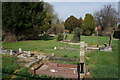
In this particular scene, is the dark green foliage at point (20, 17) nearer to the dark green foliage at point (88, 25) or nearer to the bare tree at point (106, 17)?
the dark green foliage at point (88, 25)

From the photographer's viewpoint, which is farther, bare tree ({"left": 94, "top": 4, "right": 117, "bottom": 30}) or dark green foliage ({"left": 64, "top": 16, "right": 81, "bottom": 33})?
bare tree ({"left": 94, "top": 4, "right": 117, "bottom": 30})

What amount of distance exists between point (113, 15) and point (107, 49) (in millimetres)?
25834

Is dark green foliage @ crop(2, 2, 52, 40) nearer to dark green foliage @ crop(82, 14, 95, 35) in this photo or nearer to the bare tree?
dark green foliage @ crop(82, 14, 95, 35)

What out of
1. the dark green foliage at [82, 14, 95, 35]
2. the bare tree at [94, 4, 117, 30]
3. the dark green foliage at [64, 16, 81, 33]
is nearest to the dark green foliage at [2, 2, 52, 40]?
the dark green foliage at [82, 14, 95, 35]

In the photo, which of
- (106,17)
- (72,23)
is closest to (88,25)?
(72,23)

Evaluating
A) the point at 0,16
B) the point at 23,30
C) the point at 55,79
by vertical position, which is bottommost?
the point at 55,79

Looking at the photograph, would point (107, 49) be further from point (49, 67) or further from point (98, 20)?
point (98, 20)

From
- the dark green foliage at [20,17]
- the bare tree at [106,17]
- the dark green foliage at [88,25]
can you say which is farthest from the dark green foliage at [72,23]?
the dark green foliage at [20,17]

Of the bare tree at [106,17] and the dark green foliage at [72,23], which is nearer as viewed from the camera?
the dark green foliage at [72,23]

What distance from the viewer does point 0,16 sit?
13.8m

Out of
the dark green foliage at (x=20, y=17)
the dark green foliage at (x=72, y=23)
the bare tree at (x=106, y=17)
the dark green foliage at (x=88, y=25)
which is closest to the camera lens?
the dark green foliage at (x=20, y=17)

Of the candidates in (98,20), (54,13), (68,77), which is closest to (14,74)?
(68,77)

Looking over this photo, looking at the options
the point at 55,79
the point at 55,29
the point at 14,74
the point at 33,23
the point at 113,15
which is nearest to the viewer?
the point at 55,79

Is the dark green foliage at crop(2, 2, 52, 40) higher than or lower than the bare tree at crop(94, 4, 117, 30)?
lower
